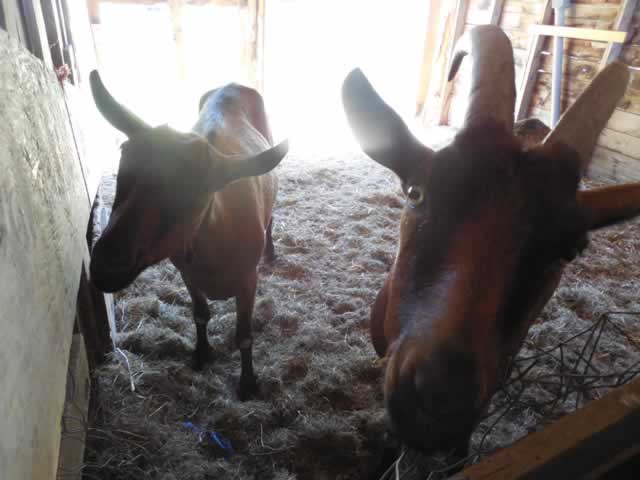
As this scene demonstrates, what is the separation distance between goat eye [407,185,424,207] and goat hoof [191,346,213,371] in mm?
2388

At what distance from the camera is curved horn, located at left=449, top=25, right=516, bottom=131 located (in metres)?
1.73

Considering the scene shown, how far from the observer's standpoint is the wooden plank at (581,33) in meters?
6.09

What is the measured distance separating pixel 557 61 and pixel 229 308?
678 cm

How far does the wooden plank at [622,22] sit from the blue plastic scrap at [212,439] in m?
6.77

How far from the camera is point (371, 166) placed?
766cm

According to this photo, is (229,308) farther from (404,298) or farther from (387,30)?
(387,30)

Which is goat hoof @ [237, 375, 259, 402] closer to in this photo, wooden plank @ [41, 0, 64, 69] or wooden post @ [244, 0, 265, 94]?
wooden plank @ [41, 0, 64, 69]

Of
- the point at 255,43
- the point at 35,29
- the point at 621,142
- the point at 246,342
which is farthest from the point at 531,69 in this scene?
the point at 35,29

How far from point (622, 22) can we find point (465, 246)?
6862mm

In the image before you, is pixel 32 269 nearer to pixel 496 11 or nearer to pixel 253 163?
pixel 253 163

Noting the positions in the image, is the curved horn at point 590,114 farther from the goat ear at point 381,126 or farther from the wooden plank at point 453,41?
the wooden plank at point 453,41

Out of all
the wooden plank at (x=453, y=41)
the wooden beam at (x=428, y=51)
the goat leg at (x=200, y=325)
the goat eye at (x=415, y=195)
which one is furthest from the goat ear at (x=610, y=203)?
the wooden beam at (x=428, y=51)

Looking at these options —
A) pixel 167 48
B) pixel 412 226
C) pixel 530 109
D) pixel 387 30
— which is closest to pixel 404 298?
pixel 412 226

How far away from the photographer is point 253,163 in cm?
229
